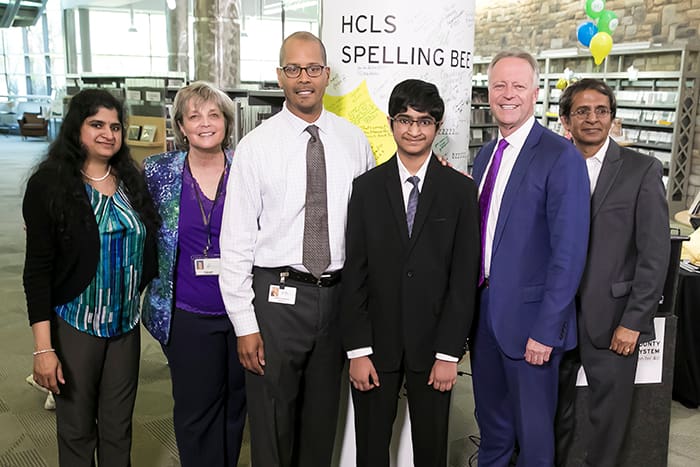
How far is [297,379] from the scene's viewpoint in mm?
2133

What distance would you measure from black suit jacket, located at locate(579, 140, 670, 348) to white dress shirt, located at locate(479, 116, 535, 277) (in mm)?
387

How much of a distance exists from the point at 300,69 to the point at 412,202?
579 millimetres

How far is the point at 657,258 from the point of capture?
218 centimetres

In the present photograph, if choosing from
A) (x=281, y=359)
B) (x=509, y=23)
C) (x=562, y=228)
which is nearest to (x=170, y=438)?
(x=281, y=359)

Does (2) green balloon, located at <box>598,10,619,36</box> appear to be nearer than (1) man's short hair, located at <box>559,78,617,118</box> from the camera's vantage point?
No

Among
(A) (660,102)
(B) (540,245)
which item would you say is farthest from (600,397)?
(A) (660,102)

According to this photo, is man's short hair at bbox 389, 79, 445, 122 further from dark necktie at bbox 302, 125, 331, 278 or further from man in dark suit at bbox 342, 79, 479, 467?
dark necktie at bbox 302, 125, 331, 278

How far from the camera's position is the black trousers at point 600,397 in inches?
91.8

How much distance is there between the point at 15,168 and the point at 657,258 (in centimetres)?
1442

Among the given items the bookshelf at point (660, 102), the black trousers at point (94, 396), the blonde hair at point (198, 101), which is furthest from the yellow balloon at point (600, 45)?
the black trousers at point (94, 396)

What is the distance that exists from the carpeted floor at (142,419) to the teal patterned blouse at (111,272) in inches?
13.3

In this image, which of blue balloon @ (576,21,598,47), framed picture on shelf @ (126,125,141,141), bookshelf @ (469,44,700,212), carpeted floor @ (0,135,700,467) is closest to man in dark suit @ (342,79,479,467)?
carpeted floor @ (0,135,700,467)

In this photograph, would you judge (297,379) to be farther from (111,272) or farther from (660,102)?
(660,102)

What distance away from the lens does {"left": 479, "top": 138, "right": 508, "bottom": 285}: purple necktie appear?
2.12m
